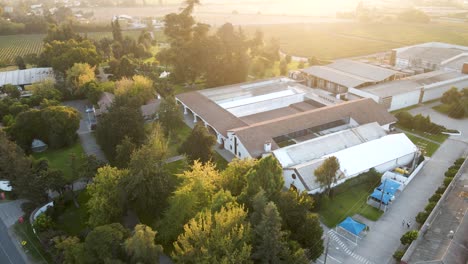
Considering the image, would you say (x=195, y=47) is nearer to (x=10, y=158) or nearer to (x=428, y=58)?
(x=10, y=158)

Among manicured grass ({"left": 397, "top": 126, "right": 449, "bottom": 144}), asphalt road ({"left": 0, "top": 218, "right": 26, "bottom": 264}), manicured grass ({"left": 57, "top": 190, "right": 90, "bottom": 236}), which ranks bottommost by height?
asphalt road ({"left": 0, "top": 218, "right": 26, "bottom": 264})

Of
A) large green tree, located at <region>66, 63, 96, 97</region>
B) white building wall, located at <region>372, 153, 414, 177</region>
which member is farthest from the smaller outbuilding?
white building wall, located at <region>372, 153, 414, 177</region>

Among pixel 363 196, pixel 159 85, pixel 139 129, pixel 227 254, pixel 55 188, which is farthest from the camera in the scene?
pixel 159 85

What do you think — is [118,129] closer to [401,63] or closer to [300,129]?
[300,129]

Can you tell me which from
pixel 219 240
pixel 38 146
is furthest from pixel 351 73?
pixel 38 146

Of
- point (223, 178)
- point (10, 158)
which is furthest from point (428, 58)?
point (10, 158)

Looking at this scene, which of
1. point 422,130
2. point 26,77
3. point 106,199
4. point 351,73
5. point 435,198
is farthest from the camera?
point 26,77

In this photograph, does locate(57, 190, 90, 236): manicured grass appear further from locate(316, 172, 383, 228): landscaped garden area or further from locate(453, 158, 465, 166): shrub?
locate(453, 158, 465, 166): shrub
